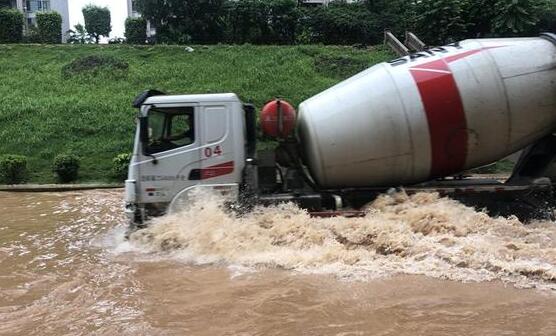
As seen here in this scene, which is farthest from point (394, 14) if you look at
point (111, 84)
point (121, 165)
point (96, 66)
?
point (121, 165)

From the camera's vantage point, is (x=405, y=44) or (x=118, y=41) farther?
(x=118, y=41)

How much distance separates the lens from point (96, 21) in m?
43.5

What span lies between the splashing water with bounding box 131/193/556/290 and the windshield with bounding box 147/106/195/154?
0.93 m

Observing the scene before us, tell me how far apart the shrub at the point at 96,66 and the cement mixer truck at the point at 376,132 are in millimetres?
18330

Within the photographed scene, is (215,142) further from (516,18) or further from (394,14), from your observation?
(394,14)

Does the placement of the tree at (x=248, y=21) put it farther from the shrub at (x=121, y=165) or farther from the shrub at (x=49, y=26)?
the shrub at (x=121, y=165)

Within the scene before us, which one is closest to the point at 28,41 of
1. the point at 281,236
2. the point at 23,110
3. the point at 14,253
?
the point at 23,110

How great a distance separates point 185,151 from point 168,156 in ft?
0.85

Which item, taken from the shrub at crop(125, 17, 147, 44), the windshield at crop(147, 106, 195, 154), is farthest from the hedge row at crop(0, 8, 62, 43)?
the windshield at crop(147, 106, 195, 154)

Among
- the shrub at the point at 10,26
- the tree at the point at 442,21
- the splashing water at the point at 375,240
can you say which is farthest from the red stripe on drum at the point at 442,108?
the shrub at the point at 10,26

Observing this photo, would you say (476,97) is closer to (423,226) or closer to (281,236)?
(423,226)

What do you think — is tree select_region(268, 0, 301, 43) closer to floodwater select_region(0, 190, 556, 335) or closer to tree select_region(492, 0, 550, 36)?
tree select_region(492, 0, 550, 36)

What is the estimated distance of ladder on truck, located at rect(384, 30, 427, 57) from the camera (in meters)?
27.5

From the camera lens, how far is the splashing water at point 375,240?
23.5ft
